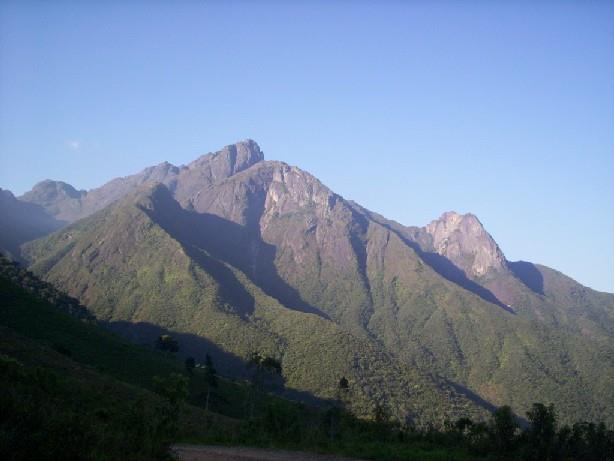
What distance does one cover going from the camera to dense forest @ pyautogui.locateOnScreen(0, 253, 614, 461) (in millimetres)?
14141

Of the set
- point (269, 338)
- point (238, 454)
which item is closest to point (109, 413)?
point (238, 454)

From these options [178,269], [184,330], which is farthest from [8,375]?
[178,269]

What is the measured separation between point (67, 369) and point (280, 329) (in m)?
124

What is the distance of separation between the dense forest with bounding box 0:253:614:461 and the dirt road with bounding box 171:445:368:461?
169 cm

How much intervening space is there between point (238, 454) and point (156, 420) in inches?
379

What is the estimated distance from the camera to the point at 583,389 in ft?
611

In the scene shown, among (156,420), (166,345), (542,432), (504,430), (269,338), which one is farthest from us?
(269,338)

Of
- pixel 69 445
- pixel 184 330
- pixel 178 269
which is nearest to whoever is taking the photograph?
pixel 69 445

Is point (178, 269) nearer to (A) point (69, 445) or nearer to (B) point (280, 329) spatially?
(B) point (280, 329)

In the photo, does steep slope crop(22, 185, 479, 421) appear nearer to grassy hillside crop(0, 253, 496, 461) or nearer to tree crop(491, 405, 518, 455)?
grassy hillside crop(0, 253, 496, 461)

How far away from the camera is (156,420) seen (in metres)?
17.2

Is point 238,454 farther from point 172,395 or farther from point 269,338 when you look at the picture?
point 269,338

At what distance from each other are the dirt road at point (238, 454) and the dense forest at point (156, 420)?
1685 mm

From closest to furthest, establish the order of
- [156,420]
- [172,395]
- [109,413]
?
[156,420] < [172,395] < [109,413]
